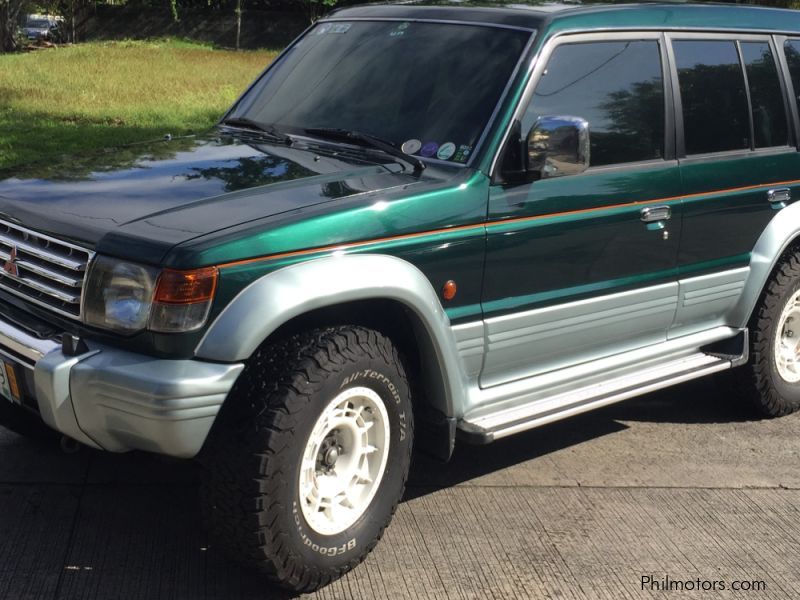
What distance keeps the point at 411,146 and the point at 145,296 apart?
1.39 meters

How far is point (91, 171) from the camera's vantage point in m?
4.14

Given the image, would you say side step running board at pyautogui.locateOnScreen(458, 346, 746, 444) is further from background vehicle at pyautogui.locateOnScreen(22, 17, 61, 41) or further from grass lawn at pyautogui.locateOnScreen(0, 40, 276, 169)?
background vehicle at pyautogui.locateOnScreen(22, 17, 61, 41)

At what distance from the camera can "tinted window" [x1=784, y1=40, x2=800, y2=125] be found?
17.7 ft

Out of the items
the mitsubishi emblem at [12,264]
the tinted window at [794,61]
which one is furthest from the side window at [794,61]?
the mitsubishi emblem at [12,264]

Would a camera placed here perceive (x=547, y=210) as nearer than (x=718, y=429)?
Yes

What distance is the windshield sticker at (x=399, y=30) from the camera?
15.3 ft

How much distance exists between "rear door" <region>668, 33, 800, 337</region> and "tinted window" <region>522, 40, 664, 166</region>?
6.4 inches

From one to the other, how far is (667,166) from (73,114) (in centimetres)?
1199

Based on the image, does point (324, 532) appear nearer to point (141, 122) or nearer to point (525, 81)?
point (525, 81)

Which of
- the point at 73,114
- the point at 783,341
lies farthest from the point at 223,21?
the point at 783,341

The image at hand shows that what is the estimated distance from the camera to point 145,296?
10.8ft

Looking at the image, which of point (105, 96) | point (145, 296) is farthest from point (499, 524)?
point (105, 96)

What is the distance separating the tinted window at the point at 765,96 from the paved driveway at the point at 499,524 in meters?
1.54

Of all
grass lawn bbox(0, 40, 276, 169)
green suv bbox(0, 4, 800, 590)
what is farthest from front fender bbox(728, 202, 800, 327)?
grass lawn bbox(0, 40, 276, 169)
